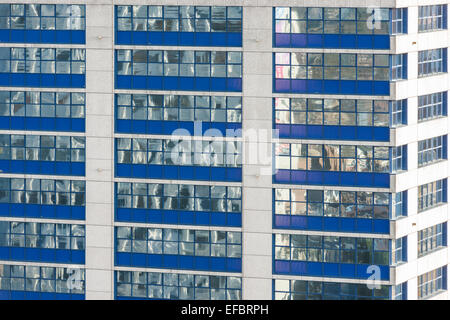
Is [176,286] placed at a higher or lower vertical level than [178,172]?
lower

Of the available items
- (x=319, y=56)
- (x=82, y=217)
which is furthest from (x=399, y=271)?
(x=82, y=217)

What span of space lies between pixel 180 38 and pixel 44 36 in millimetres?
8612

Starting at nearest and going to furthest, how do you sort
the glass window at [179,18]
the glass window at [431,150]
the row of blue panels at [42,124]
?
the glass window at [179,18] < the glass window at [431,150] < the row of blue panels at [42,124]

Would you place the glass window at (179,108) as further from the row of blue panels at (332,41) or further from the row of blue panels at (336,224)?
the row of blue panels at (336,224)

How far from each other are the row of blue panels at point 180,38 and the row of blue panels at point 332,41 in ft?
9.11

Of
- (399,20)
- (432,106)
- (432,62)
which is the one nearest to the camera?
(399,20)

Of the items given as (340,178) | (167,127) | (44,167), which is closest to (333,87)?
(340,178)

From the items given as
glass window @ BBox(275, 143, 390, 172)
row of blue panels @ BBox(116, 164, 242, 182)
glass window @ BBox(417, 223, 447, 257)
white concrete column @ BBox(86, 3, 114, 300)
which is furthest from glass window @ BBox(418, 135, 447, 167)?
white concrete column @ BBox(86, 3, 114, 300)

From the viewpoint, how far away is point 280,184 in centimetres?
7219

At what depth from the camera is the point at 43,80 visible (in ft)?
246

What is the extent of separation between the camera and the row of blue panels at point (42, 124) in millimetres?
74750

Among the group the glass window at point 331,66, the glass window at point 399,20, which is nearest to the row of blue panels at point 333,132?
the glass window at point 331,66

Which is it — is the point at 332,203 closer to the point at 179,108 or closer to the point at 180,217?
the point at 180,217

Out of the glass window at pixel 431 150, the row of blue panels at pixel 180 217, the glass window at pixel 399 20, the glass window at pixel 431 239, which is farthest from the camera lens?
the glass window at pixel 431 239
